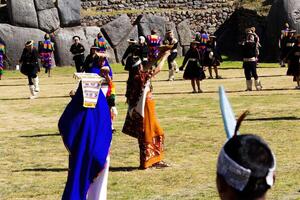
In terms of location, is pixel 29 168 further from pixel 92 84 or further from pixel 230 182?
pixel 230 182

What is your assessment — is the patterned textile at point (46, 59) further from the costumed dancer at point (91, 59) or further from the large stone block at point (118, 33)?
the costumed dancer at point (91, 59)

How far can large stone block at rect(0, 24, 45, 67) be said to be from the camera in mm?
33656

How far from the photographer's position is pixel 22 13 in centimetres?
3497

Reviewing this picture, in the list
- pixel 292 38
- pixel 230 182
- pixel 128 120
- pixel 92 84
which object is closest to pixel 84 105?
pixel 92 84

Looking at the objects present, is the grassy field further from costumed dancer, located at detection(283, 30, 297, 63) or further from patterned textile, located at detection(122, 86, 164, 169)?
costumed dancer, located at detection(283, 30, 297, 63)

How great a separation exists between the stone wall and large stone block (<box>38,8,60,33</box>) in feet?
12.2

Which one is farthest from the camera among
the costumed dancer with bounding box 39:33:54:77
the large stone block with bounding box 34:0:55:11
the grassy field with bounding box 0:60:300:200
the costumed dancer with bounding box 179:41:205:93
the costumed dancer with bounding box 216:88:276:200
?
the large stone block with bounding box 34:0:55:11

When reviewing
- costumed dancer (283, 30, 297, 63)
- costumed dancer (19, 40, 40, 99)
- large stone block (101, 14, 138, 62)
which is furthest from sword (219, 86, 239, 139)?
large stone block (101, 14, 138, 62)

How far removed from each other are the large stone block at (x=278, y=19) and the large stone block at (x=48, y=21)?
Result: 9706 mm

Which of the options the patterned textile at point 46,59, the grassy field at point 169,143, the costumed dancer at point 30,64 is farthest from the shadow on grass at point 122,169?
the patterned textile at point 46,59

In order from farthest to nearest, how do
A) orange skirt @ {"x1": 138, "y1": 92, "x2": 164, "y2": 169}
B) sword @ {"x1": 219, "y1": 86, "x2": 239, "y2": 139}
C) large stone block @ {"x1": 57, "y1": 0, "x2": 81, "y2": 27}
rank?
1. large stone block @ {"x1": 57, "y1": 0, "x2": 81, "y2": 27}
2. orange skirt @ {"x1": 138, "y1": 92, "x2": 164, "y2": 169}
3. sword @ {"x1": 219, "y1": 86, "x2": 239, "y2": 139}

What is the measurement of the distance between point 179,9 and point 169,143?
2861cm

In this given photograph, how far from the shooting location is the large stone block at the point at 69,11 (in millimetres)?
36250

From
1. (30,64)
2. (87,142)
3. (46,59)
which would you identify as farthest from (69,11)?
(87,142)
